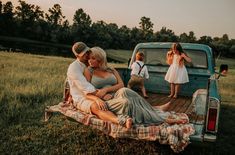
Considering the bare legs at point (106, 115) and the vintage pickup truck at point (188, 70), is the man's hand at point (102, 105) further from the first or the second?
the vintage pickup truck at point (188, 70)

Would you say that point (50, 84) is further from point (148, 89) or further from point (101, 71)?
point (101, 71)

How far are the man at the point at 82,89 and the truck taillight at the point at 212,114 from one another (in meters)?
1.28

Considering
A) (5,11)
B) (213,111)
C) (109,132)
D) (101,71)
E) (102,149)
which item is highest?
(5,11)

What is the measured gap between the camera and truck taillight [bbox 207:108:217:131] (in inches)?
153

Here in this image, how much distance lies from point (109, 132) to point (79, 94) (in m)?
1.07

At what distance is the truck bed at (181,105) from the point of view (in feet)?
14.3

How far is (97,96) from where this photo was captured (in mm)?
4430

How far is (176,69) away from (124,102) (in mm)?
3263

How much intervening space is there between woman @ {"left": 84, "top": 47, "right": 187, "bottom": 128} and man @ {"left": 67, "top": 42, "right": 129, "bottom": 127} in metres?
0.10

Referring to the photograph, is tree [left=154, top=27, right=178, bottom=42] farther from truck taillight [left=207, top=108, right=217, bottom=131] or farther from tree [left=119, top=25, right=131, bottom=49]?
truck taillight [left=207, top=108, right=217, bottom=131]

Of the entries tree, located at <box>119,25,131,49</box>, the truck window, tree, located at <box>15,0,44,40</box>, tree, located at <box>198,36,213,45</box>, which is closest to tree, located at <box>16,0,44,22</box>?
tree, located at <box>15,0,44,40</box>

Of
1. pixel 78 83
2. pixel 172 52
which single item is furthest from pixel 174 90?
pixel 78 83

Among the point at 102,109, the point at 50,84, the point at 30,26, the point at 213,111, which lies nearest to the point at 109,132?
the point at 102,109

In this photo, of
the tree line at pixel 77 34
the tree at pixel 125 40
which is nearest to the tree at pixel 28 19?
the tree line at pixel 77 34
